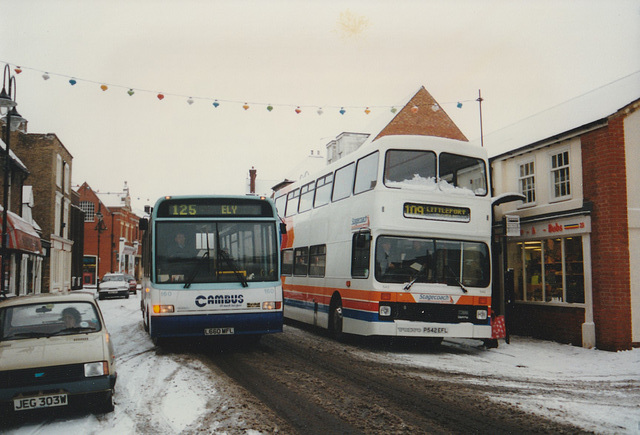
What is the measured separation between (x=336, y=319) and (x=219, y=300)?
410 cm

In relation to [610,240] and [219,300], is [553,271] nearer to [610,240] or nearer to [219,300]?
[610,240]

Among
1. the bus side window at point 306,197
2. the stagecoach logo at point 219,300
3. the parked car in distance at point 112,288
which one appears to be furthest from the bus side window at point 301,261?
the parked car in distance at point 112,288

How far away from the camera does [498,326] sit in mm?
13359

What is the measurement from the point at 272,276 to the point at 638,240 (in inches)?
338

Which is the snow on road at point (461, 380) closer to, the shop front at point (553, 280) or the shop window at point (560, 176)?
the shop front at point (553, 280)

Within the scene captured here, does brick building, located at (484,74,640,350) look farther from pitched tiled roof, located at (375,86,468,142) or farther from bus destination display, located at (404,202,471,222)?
pitched tiled roof, located at (375,86,468,142)

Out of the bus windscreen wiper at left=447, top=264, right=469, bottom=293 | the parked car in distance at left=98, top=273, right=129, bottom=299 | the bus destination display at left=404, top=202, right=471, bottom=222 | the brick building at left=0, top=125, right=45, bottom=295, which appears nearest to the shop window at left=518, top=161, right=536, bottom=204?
the bus destination display at left=404, top=202, right=471, bottom=222

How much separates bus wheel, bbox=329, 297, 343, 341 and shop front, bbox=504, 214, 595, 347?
14.7 feet

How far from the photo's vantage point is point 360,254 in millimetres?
12922

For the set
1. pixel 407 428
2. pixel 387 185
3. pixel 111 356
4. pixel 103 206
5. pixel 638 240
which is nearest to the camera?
pixel 407 428

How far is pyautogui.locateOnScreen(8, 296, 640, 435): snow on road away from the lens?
6.41 m

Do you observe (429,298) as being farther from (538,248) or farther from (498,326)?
(538,248)

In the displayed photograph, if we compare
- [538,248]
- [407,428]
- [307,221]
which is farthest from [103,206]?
[407,428]

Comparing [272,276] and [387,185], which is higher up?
[387,185]
